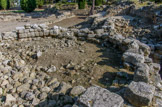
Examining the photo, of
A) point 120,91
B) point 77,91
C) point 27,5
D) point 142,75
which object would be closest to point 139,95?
point 120,91

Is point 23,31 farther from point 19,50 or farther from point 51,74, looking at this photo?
point 51,74

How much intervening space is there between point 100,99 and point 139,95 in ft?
2.52

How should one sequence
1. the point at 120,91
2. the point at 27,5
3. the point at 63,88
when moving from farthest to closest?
the point at 27,5
the point at 63,88
the point at 120,91

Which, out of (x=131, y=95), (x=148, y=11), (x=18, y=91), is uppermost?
(x=148, y=11)

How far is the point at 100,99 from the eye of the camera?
251 cm

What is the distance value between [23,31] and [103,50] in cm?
463

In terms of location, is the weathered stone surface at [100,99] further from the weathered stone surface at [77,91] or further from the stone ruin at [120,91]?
the weathered stone surface at [77,91]

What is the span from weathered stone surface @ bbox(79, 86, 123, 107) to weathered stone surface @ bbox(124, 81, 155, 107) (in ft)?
1.10

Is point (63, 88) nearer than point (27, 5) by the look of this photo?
Yes

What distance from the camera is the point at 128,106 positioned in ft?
8.81

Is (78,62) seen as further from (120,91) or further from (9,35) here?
(9,35)

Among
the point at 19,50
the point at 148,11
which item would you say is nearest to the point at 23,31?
the point at 19,50

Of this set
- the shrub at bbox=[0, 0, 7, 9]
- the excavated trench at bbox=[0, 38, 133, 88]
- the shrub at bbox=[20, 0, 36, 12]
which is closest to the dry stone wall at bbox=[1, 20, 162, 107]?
the excavated trench at bbox=[0, 38, 133, 88]

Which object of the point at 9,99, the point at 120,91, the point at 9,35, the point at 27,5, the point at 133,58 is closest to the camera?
the point at 120,91
